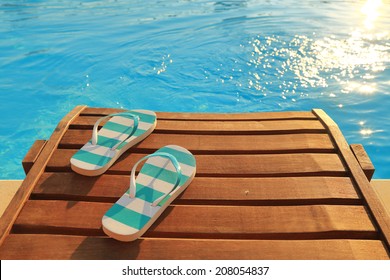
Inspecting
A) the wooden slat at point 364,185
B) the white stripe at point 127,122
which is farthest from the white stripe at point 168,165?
the wooden slat at point 364,185

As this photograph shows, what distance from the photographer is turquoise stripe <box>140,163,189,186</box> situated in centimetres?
204

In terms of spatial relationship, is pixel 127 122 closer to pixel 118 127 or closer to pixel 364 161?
pixel 118 127

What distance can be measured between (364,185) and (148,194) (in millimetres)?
1295

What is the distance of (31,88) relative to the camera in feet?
18.1

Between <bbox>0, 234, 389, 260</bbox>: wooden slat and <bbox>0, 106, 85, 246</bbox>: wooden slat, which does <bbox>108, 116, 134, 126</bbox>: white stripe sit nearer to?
<bbox>0, 106, 85, 246</bbox>: wooden slat

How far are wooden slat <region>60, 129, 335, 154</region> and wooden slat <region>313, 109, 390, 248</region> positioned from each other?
75 mm

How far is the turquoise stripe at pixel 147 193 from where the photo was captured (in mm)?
1914

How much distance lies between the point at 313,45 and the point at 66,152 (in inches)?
212

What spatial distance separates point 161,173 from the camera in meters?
2.12

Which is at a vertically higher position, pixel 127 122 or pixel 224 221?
pixel 127 122

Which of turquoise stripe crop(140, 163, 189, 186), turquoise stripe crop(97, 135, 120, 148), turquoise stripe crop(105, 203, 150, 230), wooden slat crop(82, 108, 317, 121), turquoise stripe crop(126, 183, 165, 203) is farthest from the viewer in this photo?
wooden slat crop(82, 108, 317, 121)

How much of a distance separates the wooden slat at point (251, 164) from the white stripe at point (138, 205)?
287 mm

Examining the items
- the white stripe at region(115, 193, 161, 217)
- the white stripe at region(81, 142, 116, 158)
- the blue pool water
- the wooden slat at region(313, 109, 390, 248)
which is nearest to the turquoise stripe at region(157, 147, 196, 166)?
the white stripe at region(81, 142, 116, 158)

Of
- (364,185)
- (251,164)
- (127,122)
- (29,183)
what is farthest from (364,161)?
(29,183)
